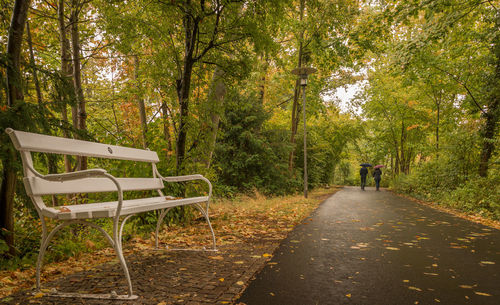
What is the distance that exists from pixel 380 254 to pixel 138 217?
3.74 m

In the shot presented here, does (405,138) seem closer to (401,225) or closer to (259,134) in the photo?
(259,134)

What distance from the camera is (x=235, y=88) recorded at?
825 centimetres

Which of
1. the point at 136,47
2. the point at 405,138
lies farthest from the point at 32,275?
the point at 405,138

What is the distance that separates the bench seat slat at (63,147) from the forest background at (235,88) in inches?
18.7

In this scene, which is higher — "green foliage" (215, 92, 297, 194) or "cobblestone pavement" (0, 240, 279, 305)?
"green foliage" (215, 92, 297, 194)

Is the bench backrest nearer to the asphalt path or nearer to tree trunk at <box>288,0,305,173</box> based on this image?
the asphalt path

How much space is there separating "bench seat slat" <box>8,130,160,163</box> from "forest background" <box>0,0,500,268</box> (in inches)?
18.7

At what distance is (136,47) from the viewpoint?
8266mm

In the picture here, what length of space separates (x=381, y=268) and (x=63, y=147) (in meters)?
3.45

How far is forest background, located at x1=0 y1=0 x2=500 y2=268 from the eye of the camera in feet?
11.3

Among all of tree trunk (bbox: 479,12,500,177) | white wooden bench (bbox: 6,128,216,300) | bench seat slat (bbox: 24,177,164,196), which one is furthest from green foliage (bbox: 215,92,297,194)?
white wooden bench (bbox: 6,128,216,300)

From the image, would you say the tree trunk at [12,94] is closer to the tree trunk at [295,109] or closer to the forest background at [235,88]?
the forest background at [235,88]

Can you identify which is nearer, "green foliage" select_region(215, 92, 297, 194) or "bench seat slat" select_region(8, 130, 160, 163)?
"bench seat slat" select_region(8, 130, 160, 163)

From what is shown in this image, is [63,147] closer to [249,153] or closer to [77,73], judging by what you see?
[77,73]
